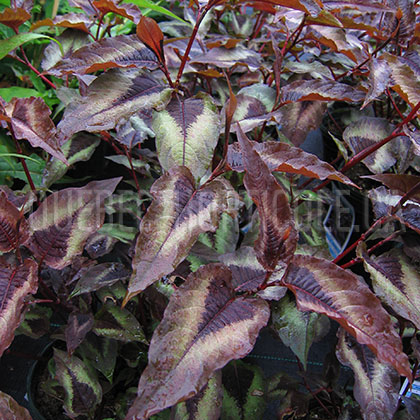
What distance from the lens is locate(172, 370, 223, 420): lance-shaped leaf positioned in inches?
25.3

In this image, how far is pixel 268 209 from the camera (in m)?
0.54

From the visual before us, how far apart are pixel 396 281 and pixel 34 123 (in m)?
0.68

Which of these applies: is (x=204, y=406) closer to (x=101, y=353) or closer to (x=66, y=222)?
(x=101, y=353)

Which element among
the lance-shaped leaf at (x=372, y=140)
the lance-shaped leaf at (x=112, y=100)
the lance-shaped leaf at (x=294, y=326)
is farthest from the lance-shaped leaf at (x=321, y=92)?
the lance-shaped leaf at (x=294, y=326)

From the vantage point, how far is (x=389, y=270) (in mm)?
702

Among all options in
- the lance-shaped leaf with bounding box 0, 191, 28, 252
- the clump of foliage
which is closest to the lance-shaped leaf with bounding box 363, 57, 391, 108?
the clump of foliage

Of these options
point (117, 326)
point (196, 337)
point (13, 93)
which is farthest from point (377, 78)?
point (13, 93)

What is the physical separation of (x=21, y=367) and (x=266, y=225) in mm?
939

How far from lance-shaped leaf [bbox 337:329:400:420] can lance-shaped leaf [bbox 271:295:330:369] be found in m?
0.07

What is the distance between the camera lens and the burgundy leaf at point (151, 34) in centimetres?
65

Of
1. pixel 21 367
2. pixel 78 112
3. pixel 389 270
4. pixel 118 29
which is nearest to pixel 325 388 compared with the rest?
pixel 389 270

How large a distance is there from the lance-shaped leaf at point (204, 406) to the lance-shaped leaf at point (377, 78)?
0.54 metres

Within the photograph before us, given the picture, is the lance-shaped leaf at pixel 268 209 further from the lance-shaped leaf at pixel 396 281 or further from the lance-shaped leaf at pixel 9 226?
the lance-shaped leaf at pixel 9 226

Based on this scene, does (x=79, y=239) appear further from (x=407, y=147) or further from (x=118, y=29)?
(x=118, y=29)
